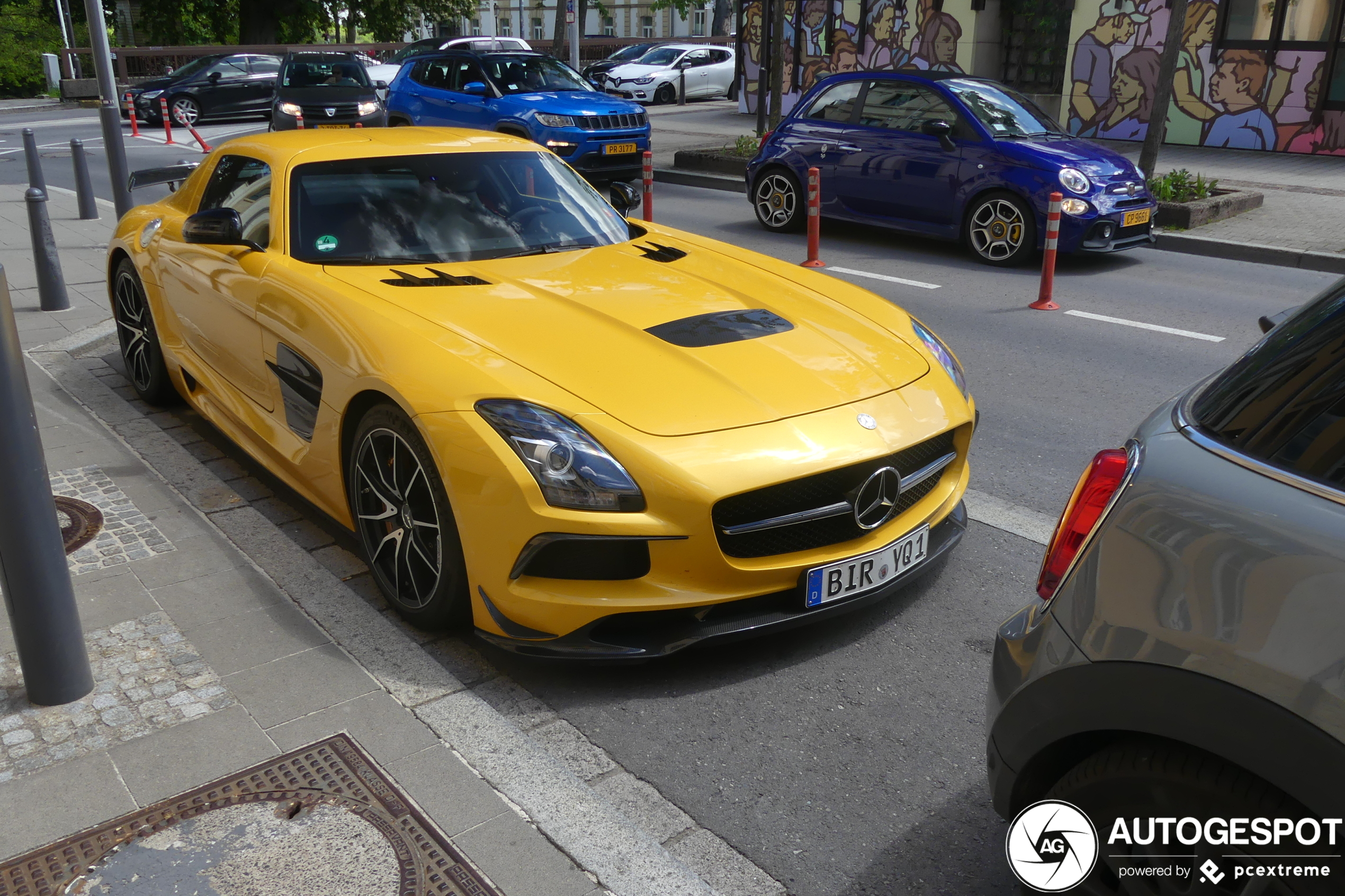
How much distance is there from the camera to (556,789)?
9.97 ft

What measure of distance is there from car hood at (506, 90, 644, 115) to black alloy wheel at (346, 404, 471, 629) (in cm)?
1187

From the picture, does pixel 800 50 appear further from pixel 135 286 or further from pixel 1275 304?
pixel 135 286

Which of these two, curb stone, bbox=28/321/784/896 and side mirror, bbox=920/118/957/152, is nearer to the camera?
curb stone, bbox=28/321/784/896

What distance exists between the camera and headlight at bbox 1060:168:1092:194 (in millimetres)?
10109

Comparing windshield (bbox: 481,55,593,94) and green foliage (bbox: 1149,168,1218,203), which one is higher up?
windshield (bbox: 481,55,593,94)

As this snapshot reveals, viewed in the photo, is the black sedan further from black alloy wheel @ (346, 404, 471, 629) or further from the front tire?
black alloy wheel @ (346, 404, 471, 629)

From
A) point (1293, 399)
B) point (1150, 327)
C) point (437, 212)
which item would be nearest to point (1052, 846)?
point (1293, 399)

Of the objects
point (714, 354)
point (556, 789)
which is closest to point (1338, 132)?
point (714, 354)

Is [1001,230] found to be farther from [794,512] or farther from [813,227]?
[794,512]

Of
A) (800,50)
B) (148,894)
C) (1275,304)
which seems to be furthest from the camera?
(800,50)

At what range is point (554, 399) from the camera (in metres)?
3.49

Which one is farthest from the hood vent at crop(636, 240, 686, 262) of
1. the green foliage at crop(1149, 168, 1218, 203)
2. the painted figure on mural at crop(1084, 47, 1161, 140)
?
the painted figure on mural at crop(1084, 47, 1161, 140)

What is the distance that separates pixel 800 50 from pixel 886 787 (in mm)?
23918

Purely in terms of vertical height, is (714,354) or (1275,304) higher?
(714,354)
